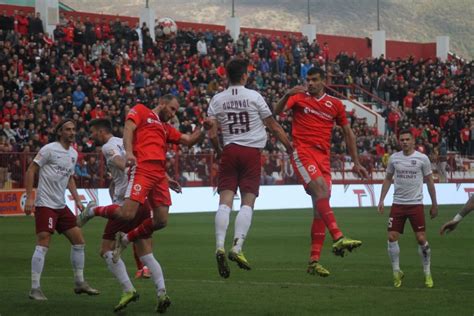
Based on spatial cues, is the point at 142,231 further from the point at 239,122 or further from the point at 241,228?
the point at 239,122

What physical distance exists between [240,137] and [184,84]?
102 ft

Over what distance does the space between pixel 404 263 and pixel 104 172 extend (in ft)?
57.2

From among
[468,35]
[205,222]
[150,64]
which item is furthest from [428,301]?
[468,35]

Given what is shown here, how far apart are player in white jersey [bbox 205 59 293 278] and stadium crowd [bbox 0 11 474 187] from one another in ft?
66.6

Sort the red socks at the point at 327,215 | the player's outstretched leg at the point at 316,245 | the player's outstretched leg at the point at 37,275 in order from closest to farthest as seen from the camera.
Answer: the player's outstretched leg at the point at 37,275
the player's outstretched leg at the point at 316,245
the red socks at the point at 327,215

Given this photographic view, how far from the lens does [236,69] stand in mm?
13211

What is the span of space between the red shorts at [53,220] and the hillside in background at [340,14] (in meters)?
117

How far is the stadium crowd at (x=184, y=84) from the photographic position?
119 feet

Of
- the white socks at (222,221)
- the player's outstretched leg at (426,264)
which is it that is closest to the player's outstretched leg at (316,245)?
the white socks at (222,221)

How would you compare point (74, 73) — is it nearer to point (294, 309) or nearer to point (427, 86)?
point (427, 86)

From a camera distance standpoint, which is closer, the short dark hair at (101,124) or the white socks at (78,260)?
the white socks at (78,260)

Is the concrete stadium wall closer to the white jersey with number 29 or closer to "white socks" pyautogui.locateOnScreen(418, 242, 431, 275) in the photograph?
"white socks" pyautogui.locateOnScreen(418, 242, 431, 275)

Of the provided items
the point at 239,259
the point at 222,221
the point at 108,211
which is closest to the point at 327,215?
the point at 222,221

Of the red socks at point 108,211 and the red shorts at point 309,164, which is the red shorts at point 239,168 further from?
the red socks at point 108,211
